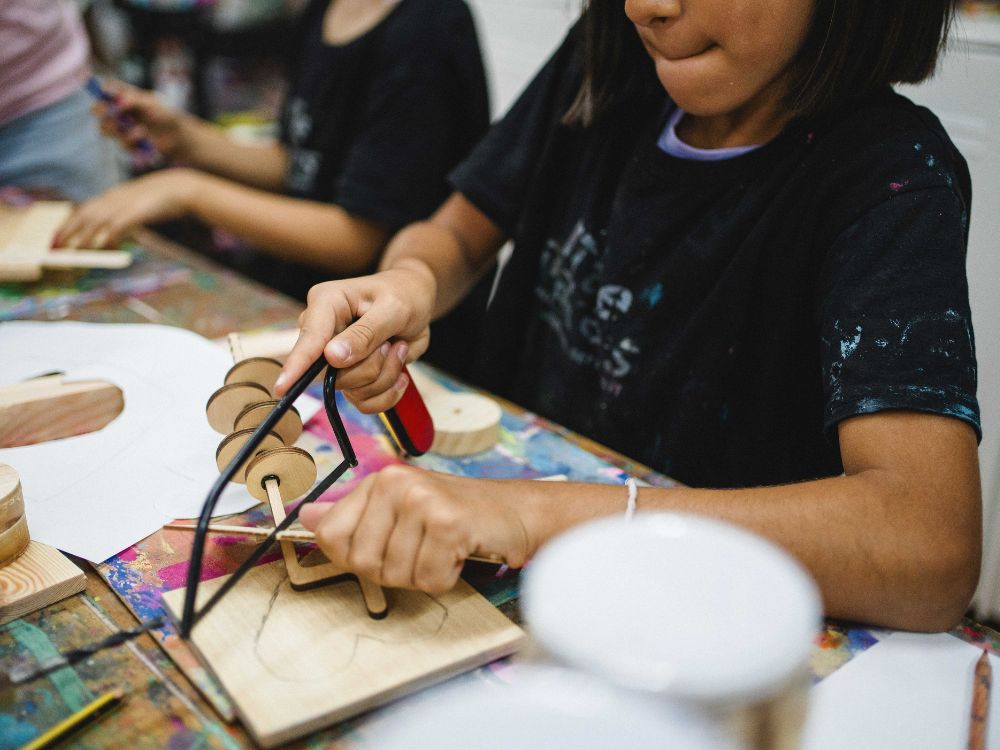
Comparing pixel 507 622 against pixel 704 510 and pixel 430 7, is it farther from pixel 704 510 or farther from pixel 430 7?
pixel 430 7

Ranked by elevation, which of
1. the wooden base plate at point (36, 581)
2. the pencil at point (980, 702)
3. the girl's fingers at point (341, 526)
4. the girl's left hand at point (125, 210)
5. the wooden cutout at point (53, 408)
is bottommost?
the girl's left hand at point (125, 210)

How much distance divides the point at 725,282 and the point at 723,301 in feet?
0.08

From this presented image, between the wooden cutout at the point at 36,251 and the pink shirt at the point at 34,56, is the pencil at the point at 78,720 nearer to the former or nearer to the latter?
the wooden cutout at the point at 36,251

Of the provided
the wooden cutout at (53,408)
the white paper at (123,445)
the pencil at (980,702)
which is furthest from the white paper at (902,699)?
the wooden cutout at (53,408)

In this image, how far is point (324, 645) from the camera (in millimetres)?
604

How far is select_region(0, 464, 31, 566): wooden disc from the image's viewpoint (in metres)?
0.68

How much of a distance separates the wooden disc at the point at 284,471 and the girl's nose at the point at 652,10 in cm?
57

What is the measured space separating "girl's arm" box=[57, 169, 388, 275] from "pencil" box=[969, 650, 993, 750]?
51.1 inches

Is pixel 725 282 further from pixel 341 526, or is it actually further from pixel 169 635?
pixel 169 635

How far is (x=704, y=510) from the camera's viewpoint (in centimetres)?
71

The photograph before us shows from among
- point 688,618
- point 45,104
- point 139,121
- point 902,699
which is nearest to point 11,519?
point 688,618

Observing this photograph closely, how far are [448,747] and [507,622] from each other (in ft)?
1.04

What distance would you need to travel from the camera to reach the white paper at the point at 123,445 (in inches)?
31.0

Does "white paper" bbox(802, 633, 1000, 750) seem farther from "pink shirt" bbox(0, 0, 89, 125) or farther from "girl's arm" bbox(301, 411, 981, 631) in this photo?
"pink shirt" bbox(0, 0, 89, 125)
